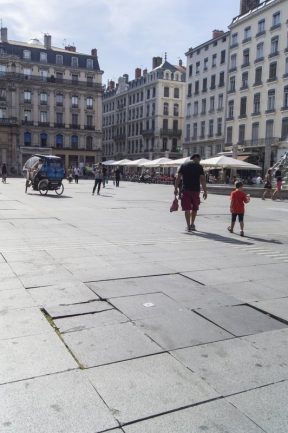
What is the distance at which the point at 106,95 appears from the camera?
97812mm

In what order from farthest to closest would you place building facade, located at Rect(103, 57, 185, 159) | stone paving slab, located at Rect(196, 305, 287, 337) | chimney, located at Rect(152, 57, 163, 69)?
1. chimney, located at Rect(152, 57, 163, 69)
2. building facade, located at Rect(103, 57, 185, 159)
3. stone paving slab, located at Rect(196, 305, 287, 337)

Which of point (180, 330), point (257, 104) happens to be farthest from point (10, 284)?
point (257, 104)

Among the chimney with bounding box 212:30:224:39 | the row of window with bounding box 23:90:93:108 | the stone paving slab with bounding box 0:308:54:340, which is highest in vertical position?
the chimney with bounding box 212:30:224:39

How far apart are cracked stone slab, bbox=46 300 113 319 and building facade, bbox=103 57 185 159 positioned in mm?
64939

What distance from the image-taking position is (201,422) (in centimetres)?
244

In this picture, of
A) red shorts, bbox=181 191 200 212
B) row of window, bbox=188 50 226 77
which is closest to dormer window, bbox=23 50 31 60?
row of window, bbox=188 50 226 77

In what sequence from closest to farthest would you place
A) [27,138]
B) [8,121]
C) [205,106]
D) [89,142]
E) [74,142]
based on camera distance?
[205,106]
[8,121]
[27,138]
[74,142]
[89,142]

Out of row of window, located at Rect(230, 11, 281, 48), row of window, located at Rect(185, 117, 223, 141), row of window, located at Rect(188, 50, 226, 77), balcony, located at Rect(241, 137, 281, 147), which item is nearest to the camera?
balcony, located at Rect(241, 137, 281, 147)

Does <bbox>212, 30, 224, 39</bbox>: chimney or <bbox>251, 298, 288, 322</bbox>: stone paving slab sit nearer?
<bbox>251, 298, 288, 322</bbox>: stone paving slab

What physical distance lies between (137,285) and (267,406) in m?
2.56

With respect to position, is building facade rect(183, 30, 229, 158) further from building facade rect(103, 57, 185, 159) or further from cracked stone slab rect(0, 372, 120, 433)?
cracked stone slab rect(0, 372, 120, 433)

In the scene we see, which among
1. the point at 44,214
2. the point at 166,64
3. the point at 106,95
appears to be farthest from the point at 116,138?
the point at 44,214

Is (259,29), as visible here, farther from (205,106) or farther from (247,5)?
(205,106)

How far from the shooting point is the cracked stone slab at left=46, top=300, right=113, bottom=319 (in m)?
4.04
